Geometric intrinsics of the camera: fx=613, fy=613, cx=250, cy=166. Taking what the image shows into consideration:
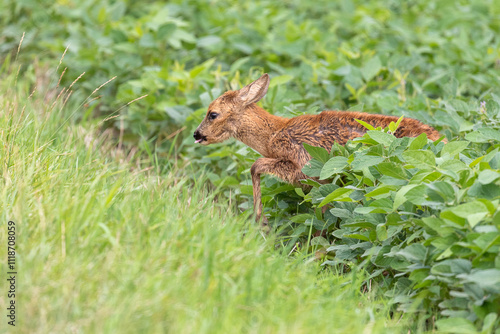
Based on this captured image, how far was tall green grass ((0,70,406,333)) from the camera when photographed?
2805 millimetres

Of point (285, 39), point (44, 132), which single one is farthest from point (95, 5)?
point (44, 132)

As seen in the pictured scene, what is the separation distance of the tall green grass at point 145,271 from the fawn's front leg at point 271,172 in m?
0.44

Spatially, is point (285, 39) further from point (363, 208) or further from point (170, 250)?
point (170, 250)

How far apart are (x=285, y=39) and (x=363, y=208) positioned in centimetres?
435

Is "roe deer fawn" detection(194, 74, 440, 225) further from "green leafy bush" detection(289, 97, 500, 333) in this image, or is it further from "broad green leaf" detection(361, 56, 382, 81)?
"broad green leaf" detection(361, 56, 382, 81)

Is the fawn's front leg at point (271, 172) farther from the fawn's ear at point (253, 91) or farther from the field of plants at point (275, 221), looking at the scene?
the fawn's ear at point (253, 91)

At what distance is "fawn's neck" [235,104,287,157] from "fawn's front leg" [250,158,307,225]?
0.27m

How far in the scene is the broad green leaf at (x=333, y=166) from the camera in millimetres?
4016

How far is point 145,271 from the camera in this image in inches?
120

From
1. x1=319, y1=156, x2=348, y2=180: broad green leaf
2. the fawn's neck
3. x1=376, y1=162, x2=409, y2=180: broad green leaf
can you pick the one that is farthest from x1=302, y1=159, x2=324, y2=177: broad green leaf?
x1=376, y1=162, x2=409, y2=180: broad green leaf

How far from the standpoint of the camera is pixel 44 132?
16.7 feet

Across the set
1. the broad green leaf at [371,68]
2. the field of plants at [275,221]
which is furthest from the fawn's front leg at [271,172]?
the broad green leaf at [371,68]

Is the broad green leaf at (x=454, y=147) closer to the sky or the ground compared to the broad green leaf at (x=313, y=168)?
closer to the sky

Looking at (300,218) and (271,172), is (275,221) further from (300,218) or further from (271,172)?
(271,172)
